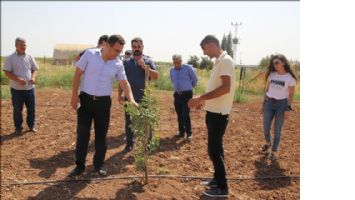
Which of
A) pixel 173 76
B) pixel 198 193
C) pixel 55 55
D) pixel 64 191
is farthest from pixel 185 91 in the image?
pixel 55 55

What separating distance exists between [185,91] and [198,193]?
2.88 metres

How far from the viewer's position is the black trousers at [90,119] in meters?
4.66

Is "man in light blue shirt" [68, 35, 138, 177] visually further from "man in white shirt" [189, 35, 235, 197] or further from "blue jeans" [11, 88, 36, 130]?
"blue jeans" [11, 88, 36, 130]

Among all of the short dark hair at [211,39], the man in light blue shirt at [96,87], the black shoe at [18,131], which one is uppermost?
the short dark hair at [211,39]

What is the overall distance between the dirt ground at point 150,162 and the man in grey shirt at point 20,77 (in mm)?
485

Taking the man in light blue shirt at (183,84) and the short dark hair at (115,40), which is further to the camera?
the man in light blue shirt at (183,84)

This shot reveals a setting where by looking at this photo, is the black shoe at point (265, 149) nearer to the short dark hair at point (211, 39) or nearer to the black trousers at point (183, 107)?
the black trousers at point (183, 107)

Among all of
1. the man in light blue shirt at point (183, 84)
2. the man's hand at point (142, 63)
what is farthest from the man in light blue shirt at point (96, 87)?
the man in light blue shirt at point (183, 84)

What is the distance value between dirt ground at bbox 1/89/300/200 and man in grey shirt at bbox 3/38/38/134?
0.48m

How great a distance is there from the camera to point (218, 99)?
4164mm

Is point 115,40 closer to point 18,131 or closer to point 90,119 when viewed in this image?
point 90,119

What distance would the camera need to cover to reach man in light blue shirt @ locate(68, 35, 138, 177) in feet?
14.9

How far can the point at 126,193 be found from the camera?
4414 millimetres

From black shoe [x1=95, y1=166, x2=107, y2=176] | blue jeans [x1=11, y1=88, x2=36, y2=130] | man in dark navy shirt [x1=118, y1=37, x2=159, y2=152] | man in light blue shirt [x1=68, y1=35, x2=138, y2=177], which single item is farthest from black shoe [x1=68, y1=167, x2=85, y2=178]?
blue jeans [x1=11, y1=88, x2=36, y2=130]
